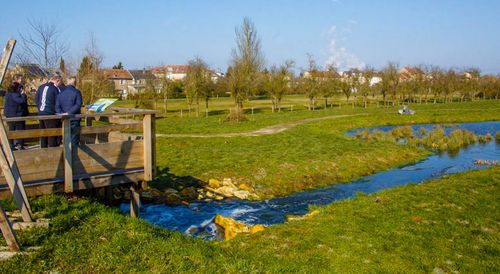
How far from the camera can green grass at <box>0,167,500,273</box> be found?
618 centimetres

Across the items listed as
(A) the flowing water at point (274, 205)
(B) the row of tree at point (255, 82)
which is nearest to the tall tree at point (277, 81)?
(B) the row of tree at point (255, 82)

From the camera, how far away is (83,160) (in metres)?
8.51

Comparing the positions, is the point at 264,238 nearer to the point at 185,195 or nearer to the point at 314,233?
the point at 314,233

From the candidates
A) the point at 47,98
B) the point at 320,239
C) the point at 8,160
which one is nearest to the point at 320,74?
the point at 47,98

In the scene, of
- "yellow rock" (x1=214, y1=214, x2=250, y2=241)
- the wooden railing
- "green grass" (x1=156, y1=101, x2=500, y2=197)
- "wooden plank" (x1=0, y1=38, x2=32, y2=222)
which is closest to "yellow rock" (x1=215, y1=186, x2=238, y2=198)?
"green grass" (x1=156, y1=101, x2=500, y2=197)

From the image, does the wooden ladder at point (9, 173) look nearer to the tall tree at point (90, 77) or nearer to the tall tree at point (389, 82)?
the tall tree at point (90, 77)

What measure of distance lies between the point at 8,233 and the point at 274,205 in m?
9.22

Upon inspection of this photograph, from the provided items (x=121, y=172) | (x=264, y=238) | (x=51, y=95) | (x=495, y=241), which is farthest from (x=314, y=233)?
(x=51, y=95)

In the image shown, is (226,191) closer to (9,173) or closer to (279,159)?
(279,159)

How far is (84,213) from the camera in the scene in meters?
7.74

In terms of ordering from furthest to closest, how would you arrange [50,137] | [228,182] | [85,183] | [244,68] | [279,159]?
1. [244,68]
2. [279,159]
3. [228,182]
4. [50,137]
5. [85,183]

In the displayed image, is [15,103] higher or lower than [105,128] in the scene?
higher

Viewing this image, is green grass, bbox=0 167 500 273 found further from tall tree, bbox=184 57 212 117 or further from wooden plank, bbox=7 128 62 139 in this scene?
tall tree, bbox=184 57 212 117

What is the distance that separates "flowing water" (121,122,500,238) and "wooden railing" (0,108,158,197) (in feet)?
7.71
